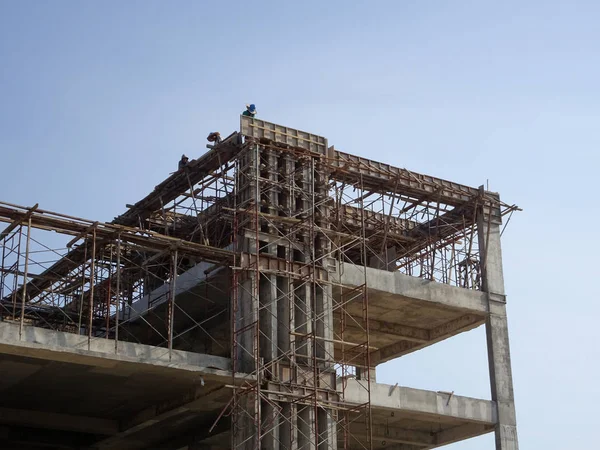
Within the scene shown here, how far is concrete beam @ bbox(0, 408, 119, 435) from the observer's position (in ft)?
131

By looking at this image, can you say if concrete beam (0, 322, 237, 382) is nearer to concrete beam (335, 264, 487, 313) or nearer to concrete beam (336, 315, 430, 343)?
concrete beam (335, 264, 487, 313)

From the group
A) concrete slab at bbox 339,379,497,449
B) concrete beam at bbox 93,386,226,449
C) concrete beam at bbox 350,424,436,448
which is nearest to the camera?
concrete beam at bbox 93,386,226,449

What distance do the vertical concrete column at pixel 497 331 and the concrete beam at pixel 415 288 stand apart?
2.23ft

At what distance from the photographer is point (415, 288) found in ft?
136

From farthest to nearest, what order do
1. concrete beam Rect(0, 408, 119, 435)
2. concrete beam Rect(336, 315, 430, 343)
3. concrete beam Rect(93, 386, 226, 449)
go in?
concrete beam Rect(336, 315, 430, 343)
concrete beam Rect(0, 408, 119, 435)
concrete beam Rect(93, 386, 226, 449)

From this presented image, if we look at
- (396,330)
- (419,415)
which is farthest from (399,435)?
(396,330)

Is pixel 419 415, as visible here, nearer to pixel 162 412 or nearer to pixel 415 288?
pixel 415 288


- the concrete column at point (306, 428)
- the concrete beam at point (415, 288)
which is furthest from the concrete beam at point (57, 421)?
the concrete beam at point (415, 288)

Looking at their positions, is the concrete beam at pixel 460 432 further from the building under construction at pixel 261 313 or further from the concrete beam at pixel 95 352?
the concrete beam at pixel 95 352

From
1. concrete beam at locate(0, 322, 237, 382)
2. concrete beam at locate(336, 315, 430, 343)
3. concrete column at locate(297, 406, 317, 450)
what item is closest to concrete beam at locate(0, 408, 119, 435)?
concrete beam at locate(0, 322, 237, 382)

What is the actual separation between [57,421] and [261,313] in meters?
10.1

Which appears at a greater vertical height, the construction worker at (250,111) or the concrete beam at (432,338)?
the construction worker at (250,111)

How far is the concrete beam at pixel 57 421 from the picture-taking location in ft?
131

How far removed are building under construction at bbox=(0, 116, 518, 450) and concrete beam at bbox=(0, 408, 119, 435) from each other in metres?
0.06
